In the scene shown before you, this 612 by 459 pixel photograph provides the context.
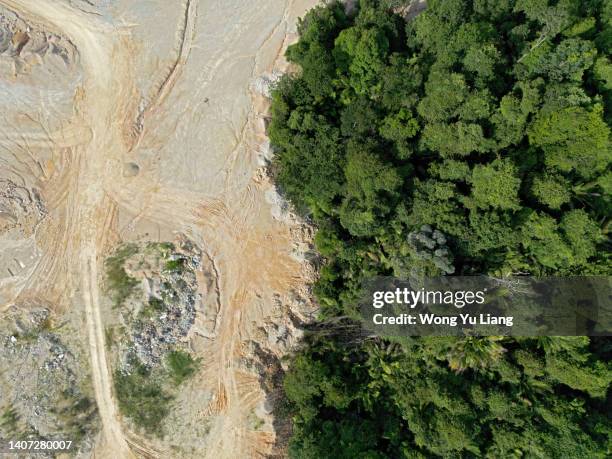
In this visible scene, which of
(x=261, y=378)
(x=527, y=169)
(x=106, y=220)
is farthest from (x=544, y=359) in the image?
(x=106, y=220)

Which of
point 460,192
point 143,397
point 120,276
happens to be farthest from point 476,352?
point 120,276

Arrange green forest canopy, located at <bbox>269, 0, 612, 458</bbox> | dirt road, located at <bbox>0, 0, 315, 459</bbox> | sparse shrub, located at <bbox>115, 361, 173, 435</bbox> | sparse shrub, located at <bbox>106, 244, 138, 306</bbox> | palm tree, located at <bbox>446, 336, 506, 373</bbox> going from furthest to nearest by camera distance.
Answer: sparse shrub, located at <bbox>106, 244, 138, 306</bbox>, dirt road, located at <bbox>0, 0, 315, 459</bbox>, sparse shrub, located at <bbox>115, 361, 173, 435</bbox>, palm tree, located at <bbox>446, 336, 506, 373</bbox>, green forest canopy, located at <bbox>269, 0, 612, 458</bbox>

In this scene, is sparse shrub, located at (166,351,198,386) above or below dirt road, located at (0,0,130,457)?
below

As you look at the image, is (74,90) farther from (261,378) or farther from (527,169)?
(527,169)

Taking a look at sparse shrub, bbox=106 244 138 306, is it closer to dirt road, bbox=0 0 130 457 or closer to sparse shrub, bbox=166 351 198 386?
dirt road, bbox=0 0 130 457

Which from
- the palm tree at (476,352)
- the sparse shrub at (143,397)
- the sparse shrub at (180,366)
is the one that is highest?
the palm tree at (476,352)

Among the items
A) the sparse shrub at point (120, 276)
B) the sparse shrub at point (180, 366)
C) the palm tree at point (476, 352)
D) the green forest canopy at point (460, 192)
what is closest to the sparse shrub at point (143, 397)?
the sparse shrub at point (180, 366)

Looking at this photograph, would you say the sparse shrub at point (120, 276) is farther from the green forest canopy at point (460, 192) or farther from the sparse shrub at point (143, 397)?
the green forest canopy at point (460, 192)

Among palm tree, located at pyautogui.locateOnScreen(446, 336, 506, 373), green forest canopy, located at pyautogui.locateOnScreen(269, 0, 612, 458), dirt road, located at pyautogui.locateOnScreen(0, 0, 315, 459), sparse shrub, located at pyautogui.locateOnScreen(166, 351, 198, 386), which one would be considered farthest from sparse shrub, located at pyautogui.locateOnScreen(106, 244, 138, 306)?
palm tree, located at pyautogui.locateOnScreen(446, 336, 506, 373)

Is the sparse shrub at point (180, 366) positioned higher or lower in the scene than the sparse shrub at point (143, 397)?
higher
